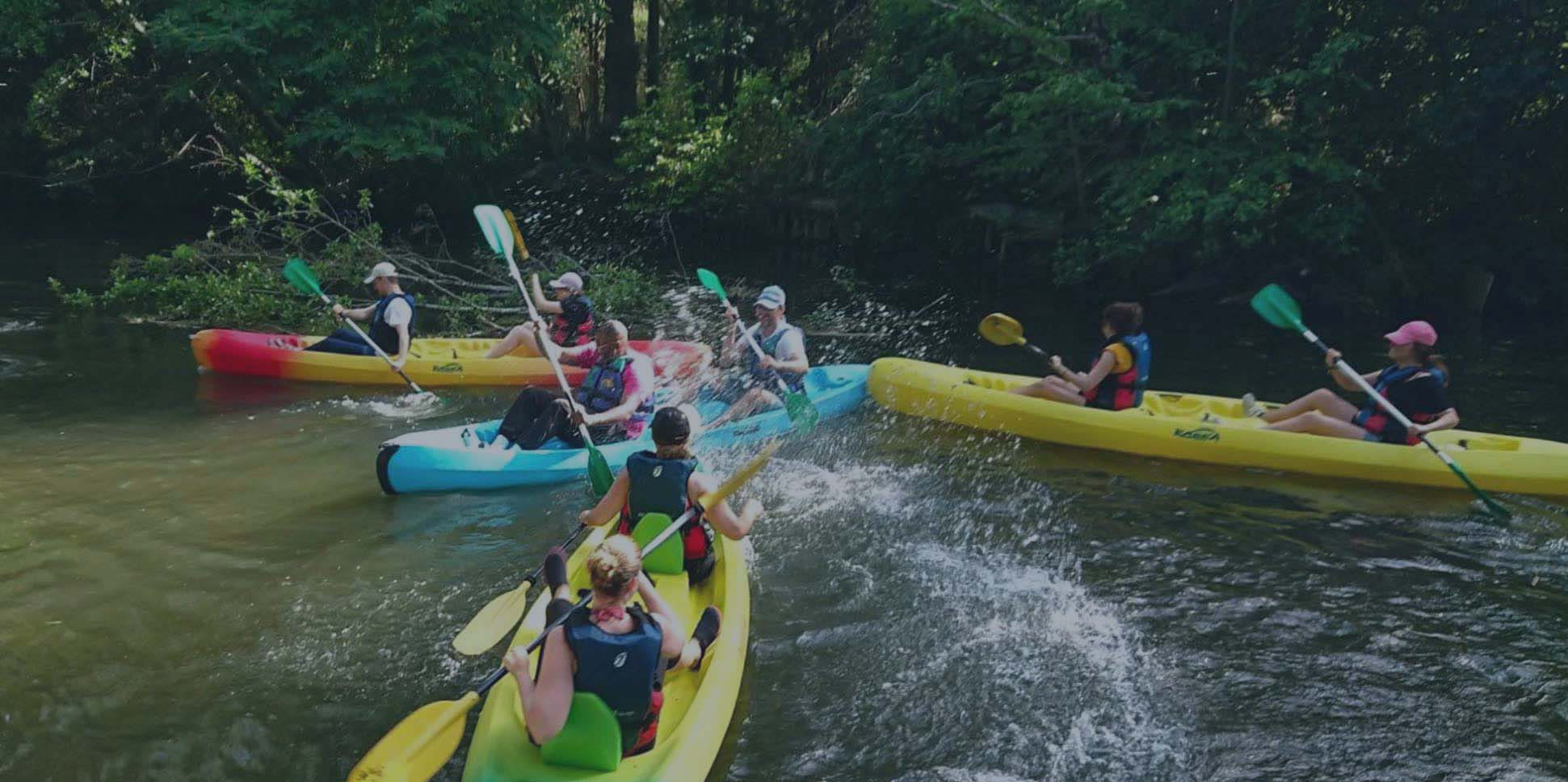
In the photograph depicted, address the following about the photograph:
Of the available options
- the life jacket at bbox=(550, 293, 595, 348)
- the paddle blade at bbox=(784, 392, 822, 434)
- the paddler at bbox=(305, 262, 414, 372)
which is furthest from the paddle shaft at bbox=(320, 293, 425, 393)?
the paddle blade at bbox=(784, 392, 822, 434)

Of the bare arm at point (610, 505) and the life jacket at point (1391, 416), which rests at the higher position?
the life jacket at point (1391, 416)

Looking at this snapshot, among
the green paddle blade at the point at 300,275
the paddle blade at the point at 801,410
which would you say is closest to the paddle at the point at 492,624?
the paddle blade at the point at 801,410

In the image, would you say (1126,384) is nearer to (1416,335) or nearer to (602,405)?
(1416,335)

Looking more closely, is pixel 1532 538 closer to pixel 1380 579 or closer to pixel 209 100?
pixel 1380 579

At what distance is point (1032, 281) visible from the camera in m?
15.0

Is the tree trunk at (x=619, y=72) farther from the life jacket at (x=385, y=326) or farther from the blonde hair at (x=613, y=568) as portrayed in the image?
the blonde hair at (x=613, y=568)

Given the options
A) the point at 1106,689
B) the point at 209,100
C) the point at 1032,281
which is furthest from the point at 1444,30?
the point at 209,100

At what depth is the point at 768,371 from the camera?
26.7ft

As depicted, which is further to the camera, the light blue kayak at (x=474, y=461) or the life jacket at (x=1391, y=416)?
the life jacket at (x=1391, y=416)

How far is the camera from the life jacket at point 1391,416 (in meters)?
7.17

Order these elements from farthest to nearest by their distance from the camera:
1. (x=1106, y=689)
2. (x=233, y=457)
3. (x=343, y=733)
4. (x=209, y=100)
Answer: (x=209, y=100) < (x=233, y=457) < (x=1106, y=689) < (x=343, y=733)

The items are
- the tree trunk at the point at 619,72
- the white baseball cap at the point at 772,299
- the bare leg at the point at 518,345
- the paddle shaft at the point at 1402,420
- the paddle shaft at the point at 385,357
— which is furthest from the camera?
the tree trunk at the point at 619,72

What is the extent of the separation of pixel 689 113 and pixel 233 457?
417 inches

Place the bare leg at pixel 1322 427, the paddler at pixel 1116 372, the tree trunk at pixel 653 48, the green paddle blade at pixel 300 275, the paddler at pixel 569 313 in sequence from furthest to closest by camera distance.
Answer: the tree trunk at pixel 653 48 < the green paddle blade at pixel 300 275 < the paddler at pixel 569 313 < the paddler at pixel 1116 372 < the bare leg at pixel 1322 427
